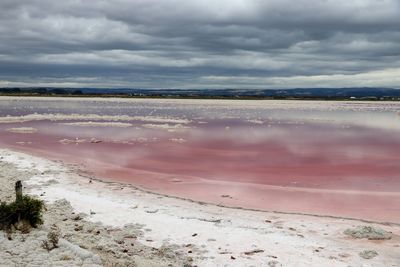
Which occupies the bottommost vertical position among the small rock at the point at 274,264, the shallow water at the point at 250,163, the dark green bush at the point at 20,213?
the shallow water at the point at 250,163

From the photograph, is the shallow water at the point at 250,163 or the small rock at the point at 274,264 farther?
the shallow water at the point at 250,163

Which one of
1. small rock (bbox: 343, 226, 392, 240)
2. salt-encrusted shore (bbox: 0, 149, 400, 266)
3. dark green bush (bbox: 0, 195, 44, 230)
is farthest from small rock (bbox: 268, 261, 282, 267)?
dark green bush (bbox: 0, 195, 44, 230)

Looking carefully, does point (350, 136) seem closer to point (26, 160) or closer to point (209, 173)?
point (209, 173)

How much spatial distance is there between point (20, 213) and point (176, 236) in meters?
3.27

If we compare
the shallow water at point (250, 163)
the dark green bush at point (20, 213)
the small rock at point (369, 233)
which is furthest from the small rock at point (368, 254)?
the dark green bush at point (20, 213)

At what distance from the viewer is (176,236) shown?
1057 cm

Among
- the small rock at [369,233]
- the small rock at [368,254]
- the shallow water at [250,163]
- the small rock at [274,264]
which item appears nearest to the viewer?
the small rock at [274,264]

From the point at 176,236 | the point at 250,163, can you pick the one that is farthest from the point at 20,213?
the point at 250,163

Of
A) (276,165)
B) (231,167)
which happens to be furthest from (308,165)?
(231,167)

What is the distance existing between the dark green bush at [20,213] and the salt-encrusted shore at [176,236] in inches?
12.5

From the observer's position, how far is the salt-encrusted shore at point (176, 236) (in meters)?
9.03

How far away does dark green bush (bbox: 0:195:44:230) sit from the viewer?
961 cm

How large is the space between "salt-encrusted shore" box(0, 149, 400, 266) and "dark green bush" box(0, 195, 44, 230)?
318 millimetres

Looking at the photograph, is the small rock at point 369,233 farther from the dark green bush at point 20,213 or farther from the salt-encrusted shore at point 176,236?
the dark green bush at point 20,213
